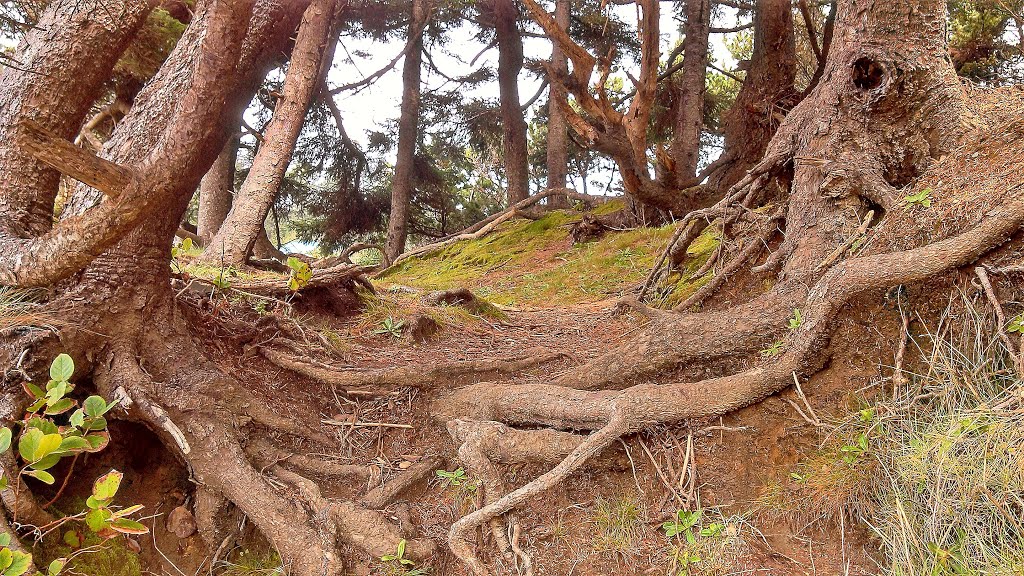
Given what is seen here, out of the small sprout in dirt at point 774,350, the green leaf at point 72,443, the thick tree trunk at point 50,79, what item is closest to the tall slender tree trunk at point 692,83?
the small sprout in dirt at point 774,350

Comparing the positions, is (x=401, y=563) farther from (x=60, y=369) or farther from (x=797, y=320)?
(x=797, y=320)

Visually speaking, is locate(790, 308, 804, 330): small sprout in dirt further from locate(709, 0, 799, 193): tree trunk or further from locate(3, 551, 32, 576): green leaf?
locate(709, 0, 799, 193): tree trunk

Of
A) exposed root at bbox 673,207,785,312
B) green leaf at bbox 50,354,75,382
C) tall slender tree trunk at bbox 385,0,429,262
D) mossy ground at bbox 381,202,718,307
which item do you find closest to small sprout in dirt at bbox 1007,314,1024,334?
exposed root at bbox 673,207,785,312

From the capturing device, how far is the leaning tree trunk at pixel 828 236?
194cm

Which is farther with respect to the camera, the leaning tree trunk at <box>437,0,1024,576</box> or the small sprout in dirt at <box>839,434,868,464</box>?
the leaning tree trunk at <box>437,0,1024,576</box>

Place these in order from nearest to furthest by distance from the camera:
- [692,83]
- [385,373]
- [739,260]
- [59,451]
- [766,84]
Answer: [59,451], [385,373], [739,260], [766,84], [692,83]

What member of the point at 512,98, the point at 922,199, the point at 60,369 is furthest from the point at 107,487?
the point at 512,98

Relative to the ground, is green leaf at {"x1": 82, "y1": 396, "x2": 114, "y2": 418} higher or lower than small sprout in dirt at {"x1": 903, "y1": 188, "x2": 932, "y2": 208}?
lower

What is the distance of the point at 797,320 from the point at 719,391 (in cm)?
49

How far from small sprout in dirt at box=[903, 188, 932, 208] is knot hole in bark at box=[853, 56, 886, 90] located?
98 cm

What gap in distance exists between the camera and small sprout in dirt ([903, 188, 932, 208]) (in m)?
2.13

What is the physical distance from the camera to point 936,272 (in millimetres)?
1801

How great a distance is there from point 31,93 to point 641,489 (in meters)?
3.05

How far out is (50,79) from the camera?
7.84 feet
